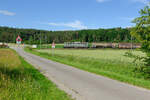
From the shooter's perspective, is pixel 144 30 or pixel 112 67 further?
pixel 112 67

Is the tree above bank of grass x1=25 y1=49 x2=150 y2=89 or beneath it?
above

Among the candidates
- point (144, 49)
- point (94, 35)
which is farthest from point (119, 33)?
point (144, 49)

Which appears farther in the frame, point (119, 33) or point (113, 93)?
point (119, 33)

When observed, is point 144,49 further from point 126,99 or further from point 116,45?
point 116,45

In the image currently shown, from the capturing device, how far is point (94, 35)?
6122 inches

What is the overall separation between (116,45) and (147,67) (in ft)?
272

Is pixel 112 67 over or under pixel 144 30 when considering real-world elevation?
under

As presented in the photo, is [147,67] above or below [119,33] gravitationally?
below

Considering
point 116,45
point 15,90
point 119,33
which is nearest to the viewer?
point 15,90

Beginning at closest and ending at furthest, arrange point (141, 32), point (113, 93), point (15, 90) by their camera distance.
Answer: point (15, 90), point (113, 93), point (141, 32)

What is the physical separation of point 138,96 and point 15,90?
198 inches

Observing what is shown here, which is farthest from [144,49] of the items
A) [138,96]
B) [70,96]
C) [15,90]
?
[15,90]

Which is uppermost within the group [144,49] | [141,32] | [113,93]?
[141,32]

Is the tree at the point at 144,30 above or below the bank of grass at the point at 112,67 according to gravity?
above
